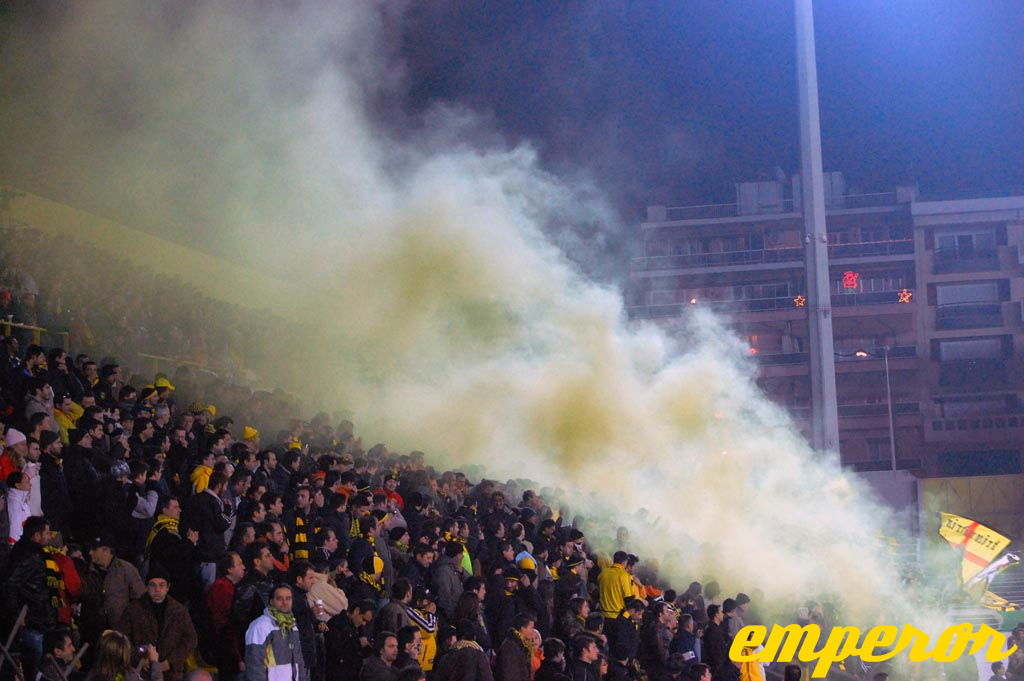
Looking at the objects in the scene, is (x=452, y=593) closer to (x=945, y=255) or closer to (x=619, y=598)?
(x=619, y=598)

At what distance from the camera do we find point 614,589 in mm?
12883

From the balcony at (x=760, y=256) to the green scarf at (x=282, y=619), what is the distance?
Result: 168 ft

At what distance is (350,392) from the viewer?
21.8m

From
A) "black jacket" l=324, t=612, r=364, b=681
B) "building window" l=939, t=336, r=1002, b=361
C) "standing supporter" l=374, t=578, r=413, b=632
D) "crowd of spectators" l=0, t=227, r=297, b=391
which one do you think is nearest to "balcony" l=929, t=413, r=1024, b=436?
"building window" l=939, t=336, r=1002, b=361

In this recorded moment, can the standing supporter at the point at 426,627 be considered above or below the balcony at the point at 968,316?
below

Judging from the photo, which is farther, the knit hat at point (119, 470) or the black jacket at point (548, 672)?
the knit hat at point (119, 470)

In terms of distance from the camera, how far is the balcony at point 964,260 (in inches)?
2157

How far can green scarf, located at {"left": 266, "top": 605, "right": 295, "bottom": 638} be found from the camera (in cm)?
809

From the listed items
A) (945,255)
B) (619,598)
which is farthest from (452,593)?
(945,255)

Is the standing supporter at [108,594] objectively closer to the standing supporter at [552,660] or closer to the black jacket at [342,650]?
the black jacket at [342,650]

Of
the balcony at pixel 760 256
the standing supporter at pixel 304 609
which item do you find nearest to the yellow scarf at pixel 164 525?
the standing supporter at pixel 304 609

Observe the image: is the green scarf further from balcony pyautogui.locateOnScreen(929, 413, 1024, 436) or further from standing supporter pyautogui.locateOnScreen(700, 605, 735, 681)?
balcony pyautogui.locateOnScreen(929, 413, 1024, 436)

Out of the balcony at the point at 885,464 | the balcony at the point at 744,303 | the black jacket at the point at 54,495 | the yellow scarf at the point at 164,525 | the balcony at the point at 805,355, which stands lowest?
the yellow scarf at the point at 164,525

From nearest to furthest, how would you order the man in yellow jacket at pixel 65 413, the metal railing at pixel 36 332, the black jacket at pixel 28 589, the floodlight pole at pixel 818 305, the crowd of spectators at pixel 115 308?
1. the black jacket at pixel 28 589
2. the man in yellow jacket at pixel 65 413
3. the metal railing at pixel 36 332
4. the crowd of spectators at pixel 115 308
5. the floodlight pole at pixel 818 305
